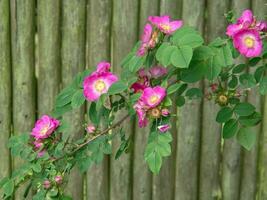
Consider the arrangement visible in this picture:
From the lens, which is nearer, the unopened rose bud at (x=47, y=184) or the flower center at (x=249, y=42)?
the flower center at (x=249, y=42)

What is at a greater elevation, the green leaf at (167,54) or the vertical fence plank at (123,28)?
the green leaf at (167,54)

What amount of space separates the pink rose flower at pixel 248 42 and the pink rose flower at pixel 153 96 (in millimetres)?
183

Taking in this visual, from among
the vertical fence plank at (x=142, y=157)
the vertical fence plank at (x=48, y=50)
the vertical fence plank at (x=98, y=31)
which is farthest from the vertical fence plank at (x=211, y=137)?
the vertical fence plank at (x=48, y=50)

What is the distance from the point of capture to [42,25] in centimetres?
308

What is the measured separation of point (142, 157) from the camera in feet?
10.4

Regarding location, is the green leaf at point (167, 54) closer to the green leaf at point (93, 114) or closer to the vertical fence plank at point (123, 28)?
the green leaf at point (93, 114)

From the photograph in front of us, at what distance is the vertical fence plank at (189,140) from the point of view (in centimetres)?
303

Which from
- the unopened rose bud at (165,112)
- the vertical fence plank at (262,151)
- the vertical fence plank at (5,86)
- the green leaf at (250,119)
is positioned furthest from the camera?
the vertical fence plank at (5,86)

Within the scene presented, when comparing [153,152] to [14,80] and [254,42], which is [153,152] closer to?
[254,42]

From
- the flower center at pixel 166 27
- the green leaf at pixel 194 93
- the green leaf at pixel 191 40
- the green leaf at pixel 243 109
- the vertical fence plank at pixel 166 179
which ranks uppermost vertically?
the flower center at pixel 166 27

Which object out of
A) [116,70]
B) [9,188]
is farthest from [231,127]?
[116,70]

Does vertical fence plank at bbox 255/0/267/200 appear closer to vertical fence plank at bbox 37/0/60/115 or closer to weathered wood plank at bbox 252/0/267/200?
weathered wood plank at bbox 252/0/267/200

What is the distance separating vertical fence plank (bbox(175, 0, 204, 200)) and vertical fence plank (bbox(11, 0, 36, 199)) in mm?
700

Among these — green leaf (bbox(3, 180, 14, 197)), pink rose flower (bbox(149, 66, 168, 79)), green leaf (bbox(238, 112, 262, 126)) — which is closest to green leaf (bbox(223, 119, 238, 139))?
green leaf (bbox(238, 112, 262, 126))
